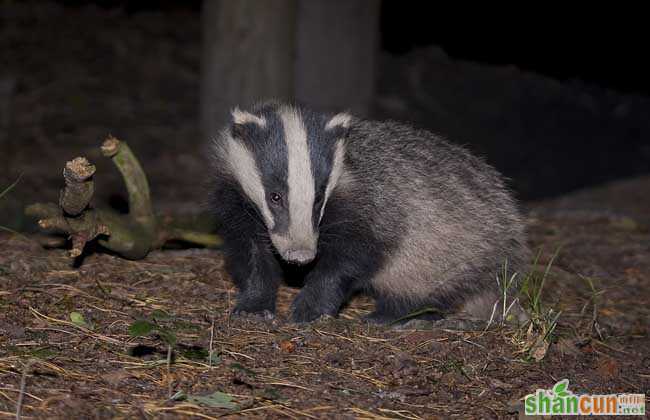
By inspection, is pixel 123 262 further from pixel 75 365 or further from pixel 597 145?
pixel 597 145

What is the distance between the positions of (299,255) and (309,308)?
63 cm

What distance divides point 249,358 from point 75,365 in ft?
2.61

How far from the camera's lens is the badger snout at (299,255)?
177 inches

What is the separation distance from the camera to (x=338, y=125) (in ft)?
16.2

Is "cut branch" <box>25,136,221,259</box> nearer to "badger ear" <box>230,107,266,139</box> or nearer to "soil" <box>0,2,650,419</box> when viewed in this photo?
"soil" <box>0,2,650,419</box>

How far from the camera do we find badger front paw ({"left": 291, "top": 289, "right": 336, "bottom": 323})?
16.4 ft

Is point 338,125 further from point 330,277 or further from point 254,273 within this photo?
point 254,273

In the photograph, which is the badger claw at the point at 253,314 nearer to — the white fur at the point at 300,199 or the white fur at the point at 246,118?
the white fur at the point at 300,199

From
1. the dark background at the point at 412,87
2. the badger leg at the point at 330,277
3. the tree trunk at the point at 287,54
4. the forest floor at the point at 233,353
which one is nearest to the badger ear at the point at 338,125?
the badger leg at the point at 330,277

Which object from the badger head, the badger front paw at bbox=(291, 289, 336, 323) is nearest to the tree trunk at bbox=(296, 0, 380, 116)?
the badger head

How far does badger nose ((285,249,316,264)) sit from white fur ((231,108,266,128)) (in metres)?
0.76

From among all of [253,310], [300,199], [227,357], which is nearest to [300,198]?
[300,199]

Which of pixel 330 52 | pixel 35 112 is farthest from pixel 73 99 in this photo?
pixel 330 52

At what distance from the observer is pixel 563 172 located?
1166 cm
